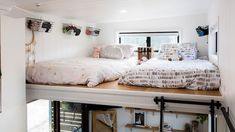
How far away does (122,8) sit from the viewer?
3.98 meters

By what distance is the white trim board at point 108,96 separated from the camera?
234 centimetres

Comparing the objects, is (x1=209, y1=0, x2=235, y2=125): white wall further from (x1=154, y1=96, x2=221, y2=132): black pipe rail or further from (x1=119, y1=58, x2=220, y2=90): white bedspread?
(x1=119, y1=58, x2=220, y2=90): white bedspread

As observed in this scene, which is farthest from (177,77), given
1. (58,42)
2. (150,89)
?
(58,42)

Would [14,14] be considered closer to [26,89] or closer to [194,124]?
[26,89]

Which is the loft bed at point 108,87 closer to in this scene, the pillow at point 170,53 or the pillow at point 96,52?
the pillow at point 170,53

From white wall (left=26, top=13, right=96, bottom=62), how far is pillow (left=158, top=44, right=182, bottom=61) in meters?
1.88

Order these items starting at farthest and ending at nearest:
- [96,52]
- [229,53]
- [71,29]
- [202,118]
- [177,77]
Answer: [96,52]
[71,29]
[202,118]
[177,77]
[229,53]

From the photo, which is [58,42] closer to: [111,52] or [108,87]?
[111,52]

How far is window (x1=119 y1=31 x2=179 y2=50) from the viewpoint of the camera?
16.8ft

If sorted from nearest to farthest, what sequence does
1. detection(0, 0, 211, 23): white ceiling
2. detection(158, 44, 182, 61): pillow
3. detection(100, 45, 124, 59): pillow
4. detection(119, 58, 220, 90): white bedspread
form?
1. detection(119, 58, 220, 90): white bedspread
2. detection(0, 0, 211, 23): white ceiling
3. detection(158, 44, 182, 61): pillow
4. detection(100, 45, 124, 59): pillow

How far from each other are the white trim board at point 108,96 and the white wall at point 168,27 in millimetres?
2775

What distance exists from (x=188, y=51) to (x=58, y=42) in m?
2.59

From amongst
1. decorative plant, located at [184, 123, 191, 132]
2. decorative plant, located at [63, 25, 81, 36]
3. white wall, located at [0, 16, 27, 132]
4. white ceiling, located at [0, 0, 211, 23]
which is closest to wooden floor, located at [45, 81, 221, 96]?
white wall, located at [0, 16, 27, 132]

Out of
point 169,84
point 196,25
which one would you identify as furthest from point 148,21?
point 169,84
